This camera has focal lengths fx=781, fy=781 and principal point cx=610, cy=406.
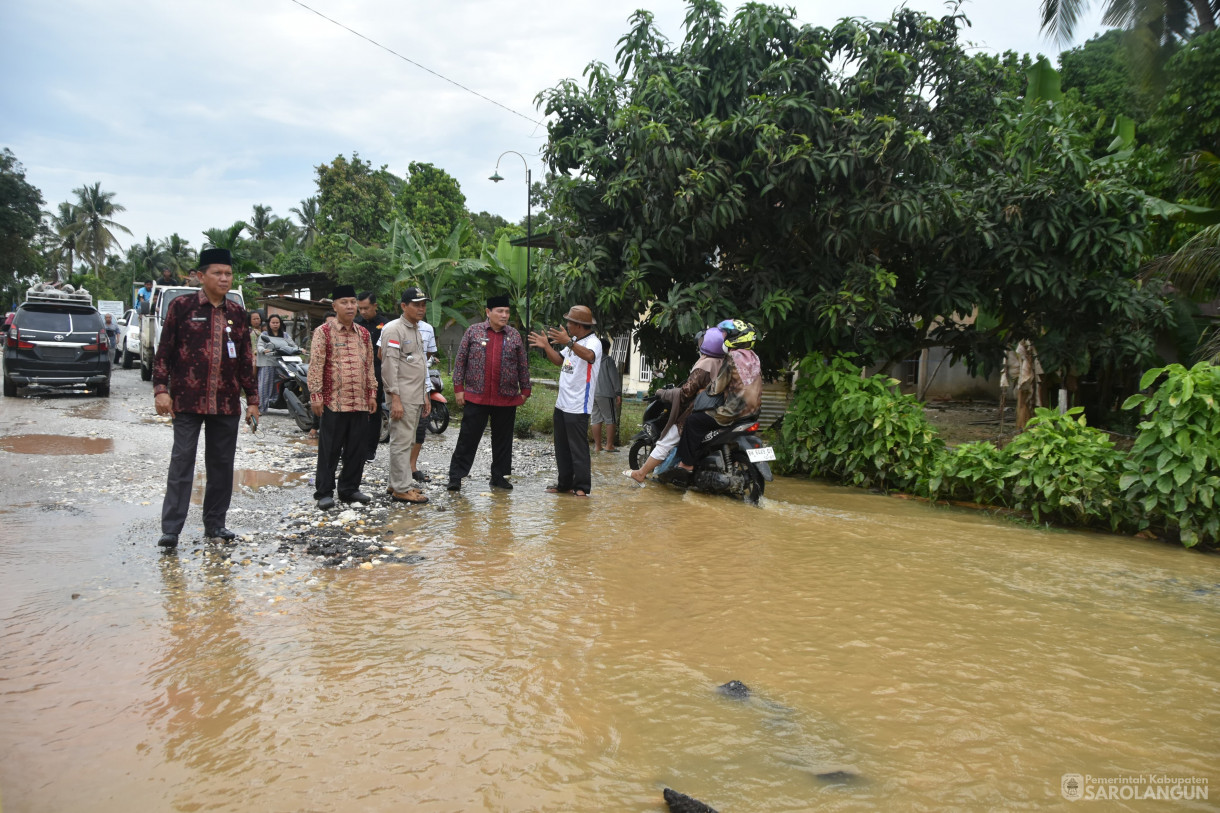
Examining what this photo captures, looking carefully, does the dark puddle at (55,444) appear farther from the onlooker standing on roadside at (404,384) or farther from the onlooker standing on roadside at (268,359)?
the onlooker standing on roadside at (404,384)

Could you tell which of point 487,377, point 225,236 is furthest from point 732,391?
point 225,236

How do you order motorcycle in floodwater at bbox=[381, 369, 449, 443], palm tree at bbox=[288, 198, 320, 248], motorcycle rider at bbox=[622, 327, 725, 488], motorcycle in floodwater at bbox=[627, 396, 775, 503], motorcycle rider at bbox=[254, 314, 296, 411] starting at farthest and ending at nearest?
palm tree at bbox=[288, 198, 320, 248] < motorcycle rider at bbox=[254, 314, 296, 411] < motorcycle in floodwater at bbox=[381, 369, 449, 443] < motorcycle rider at bbox=[622, 327, 725, 488] < motorcycle in floodwater at bbox=[627, 396, 775, 503]

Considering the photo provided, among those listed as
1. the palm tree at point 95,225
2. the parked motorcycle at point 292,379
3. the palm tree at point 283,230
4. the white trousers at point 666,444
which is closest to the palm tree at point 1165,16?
the white trousers at point 666,444

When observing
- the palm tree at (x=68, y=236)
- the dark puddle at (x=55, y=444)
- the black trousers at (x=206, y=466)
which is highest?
the palm tree at (x=68, y=236)

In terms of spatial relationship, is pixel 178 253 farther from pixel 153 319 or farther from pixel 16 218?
pixel 153 319

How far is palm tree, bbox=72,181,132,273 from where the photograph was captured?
57.7m

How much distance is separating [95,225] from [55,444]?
197ft

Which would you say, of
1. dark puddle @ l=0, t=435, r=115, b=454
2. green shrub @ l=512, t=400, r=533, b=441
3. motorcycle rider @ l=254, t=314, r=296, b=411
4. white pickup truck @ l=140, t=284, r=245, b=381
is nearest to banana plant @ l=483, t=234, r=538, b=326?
white pickup truck @ l=140, t=284, r=245, b=381

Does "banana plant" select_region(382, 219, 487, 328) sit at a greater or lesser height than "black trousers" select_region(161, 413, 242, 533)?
greater

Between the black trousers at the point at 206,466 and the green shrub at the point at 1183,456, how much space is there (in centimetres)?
672

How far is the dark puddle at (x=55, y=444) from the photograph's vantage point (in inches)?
343

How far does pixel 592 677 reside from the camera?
3.47 meters

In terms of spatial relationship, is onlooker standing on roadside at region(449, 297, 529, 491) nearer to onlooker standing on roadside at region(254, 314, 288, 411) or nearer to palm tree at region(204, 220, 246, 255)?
onlooker standing on roadside at region(254, 314, 288, 411)

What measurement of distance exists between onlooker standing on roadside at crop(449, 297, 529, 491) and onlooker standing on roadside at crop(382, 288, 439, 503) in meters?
0.50
